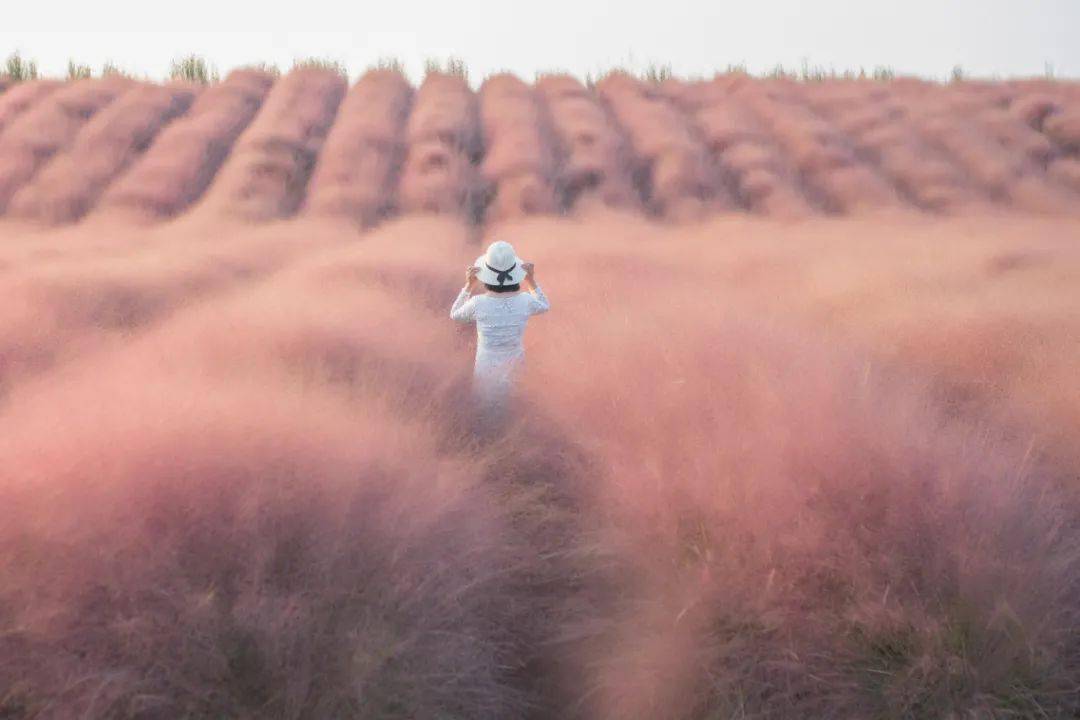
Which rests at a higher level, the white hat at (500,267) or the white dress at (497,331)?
the white hat at (500,267)

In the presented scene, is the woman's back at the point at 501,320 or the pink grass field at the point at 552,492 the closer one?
the pink grass field at the point at 552,492

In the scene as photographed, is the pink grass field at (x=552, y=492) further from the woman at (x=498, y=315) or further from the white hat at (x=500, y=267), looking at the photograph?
the white hat at (x=500, y=267)

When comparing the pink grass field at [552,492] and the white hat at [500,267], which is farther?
the white hat at [500,267]

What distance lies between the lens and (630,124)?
1191 cm

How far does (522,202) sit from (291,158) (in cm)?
329

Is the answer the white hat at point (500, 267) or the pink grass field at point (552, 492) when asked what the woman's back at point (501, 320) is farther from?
the pink grass field at point (552, 492)

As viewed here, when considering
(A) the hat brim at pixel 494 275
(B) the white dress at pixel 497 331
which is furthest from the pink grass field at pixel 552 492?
(A) the hat brim at pixel 494 275

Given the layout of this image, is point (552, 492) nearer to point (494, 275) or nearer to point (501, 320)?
point (501, 320)

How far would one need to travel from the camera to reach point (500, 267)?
160 inches

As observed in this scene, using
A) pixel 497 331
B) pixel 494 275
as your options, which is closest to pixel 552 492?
pixel 497 331

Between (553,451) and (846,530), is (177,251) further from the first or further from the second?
(846,530)

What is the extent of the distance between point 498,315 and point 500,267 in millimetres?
240

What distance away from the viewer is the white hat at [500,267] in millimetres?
4023


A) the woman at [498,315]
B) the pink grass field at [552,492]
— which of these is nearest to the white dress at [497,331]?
the woman at [498,315]
